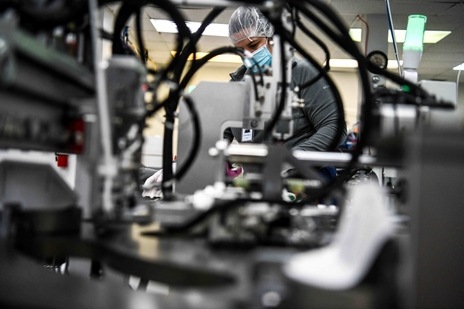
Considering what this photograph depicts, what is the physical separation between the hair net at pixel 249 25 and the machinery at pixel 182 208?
1403 mm

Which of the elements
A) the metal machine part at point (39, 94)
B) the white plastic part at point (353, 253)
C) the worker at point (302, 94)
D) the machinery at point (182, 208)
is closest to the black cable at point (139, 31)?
the machinery at point (182, 208)

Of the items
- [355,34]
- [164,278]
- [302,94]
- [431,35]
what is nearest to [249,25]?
[302,94]

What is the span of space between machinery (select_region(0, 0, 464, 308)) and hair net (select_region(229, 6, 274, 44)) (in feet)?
4.60

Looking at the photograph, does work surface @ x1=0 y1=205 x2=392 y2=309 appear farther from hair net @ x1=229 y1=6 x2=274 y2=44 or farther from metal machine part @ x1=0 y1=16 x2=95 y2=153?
hair net @ x1=229 y1=6 x2=274 y2=44

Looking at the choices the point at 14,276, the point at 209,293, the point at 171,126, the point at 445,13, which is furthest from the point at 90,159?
the point at 445,13

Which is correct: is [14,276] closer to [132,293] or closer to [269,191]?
[132,293]

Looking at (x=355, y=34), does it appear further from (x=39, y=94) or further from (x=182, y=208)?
(x=39, y=94)

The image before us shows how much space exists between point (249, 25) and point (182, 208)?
73.0 inches

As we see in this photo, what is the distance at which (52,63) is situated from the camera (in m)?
0.68

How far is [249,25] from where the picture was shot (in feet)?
8.34

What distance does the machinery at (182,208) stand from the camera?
1.63 feet

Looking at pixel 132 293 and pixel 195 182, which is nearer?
pixel 132 293

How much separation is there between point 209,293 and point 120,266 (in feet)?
0.56

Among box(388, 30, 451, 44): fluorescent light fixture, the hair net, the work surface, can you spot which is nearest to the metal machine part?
the work surface
